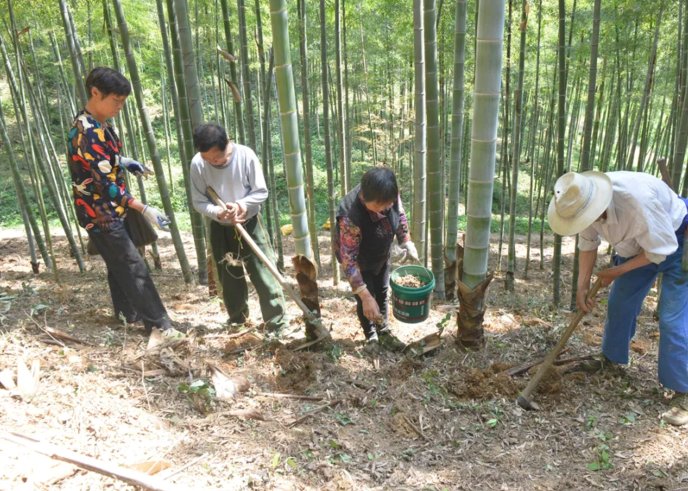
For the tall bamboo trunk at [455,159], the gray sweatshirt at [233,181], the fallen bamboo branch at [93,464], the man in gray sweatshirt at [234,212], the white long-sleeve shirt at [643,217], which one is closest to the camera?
the fallen bamboo branch at [93,464]

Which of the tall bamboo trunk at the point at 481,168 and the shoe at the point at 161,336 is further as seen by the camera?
the shoe at the point at 161,336

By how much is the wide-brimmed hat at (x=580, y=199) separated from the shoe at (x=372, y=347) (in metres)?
1.42

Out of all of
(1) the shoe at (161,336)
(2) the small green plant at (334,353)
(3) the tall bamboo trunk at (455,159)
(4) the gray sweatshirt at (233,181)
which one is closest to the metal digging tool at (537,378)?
(2) the small green plant at (334,353)

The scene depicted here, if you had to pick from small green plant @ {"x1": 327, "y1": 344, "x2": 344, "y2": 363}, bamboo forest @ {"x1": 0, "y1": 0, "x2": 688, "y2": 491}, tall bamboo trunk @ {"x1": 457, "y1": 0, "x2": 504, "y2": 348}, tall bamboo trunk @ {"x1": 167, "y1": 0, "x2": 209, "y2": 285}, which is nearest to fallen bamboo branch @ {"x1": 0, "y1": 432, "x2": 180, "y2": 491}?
bamboo forest @ {"x1": 0, "y1": 0, "x2": 688, "y2": 491}

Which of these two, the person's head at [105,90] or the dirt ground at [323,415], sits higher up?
the person's head at [105,90]

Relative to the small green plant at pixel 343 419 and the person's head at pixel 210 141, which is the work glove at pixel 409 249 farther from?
the person's head at pixel 210 141

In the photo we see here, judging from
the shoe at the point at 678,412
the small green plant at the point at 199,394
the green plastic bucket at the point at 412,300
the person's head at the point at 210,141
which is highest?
the person's head at the point at 210,141

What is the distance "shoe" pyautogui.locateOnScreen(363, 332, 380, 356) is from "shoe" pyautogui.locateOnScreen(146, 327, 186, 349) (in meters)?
1.24

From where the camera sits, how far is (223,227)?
10.9 ft

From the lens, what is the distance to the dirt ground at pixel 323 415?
6.53ft

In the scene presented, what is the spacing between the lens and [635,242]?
8.25 ft

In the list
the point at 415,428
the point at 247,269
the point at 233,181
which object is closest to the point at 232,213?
the point at 233,181

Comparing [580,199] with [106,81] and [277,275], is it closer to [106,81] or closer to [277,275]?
[277,275]

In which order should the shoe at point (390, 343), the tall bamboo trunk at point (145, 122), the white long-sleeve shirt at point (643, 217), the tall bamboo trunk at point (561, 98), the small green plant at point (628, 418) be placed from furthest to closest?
1. the tall bamboo trunk at point (561, 98)
2. the tall bamboo trunk at point (145, 122)
3. the shoe at point (390, 343)
4. the small green plant at point (628, 418)
5. the white long-sleeve shirt at point (643, 217)
